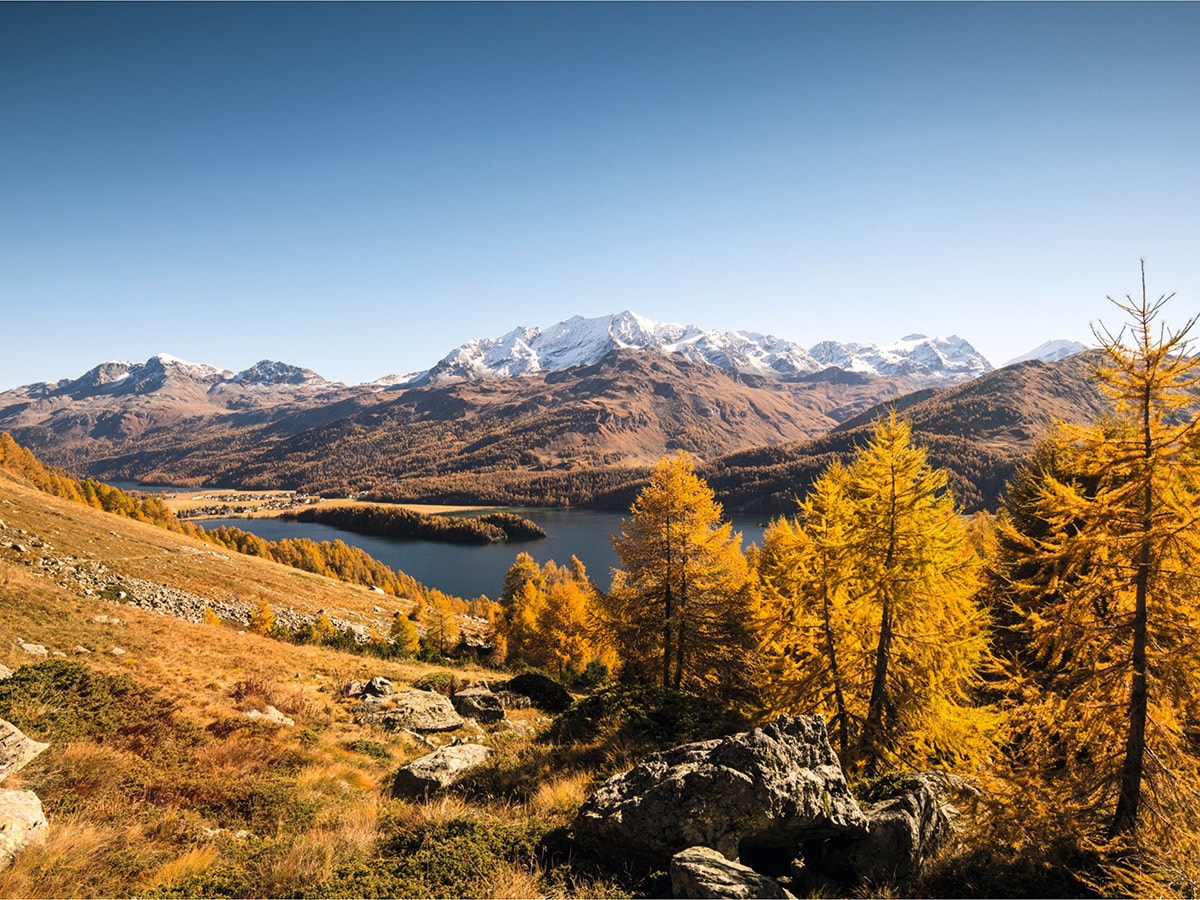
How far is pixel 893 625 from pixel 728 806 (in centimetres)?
969

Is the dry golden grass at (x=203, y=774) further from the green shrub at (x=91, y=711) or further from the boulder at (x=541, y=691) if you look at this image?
the boulder at (x=541, y=691)

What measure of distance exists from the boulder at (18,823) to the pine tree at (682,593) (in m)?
18.3

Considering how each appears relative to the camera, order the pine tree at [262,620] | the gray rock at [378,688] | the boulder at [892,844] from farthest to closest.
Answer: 1. the pine tree at [262,620]
2. the gray rock at [378,688]
3. the boulder at [892,844]

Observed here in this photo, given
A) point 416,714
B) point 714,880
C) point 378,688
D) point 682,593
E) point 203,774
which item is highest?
point 714,880

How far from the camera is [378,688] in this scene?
2248 cm

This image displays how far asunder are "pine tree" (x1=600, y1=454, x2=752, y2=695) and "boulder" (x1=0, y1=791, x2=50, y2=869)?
1826 centimetres

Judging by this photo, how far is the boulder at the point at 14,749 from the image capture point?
9.50 meters

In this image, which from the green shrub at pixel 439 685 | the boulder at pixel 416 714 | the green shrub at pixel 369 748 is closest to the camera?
the green shrub at pixel 369 748

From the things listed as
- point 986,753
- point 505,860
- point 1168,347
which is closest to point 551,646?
point 986,753

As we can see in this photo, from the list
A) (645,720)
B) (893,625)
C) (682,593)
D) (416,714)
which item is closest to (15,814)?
(416,714)

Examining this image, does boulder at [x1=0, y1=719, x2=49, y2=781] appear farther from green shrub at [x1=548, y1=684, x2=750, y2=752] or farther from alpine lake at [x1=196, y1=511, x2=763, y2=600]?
alpine lake at [x1=196, y1=511, x2=763, y2=600]

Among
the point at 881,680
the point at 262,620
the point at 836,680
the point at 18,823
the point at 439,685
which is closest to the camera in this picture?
the point at 18,823

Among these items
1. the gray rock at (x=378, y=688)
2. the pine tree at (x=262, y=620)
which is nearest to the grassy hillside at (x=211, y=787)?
the gray rock at (x=378, y=688)

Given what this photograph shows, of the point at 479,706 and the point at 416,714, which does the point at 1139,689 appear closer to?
the point at 416,714
